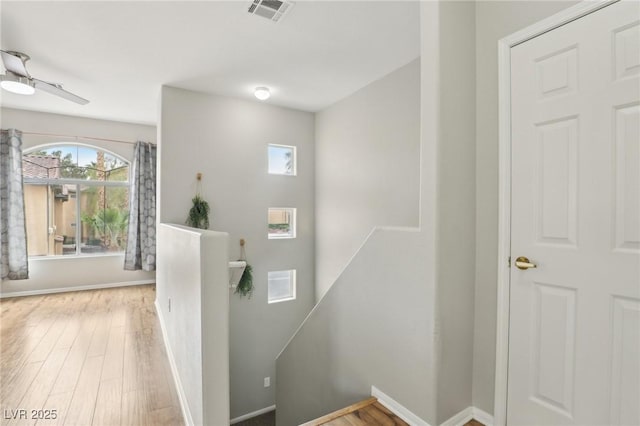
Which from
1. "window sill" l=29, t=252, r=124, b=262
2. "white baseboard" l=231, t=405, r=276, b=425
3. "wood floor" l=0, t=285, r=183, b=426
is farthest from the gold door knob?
"window sill" l=29, t=252, r=124, b=262

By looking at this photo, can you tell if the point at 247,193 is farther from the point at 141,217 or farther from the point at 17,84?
the point at 17,84

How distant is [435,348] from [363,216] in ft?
7.99

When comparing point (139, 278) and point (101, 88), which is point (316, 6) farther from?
point (139, 278)

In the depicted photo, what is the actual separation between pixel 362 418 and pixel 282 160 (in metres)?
3.81

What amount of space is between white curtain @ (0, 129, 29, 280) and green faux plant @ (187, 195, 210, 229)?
296 cm

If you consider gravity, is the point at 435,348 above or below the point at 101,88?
below

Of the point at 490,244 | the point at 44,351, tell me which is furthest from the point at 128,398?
the point at 490,244

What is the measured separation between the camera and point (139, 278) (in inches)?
222

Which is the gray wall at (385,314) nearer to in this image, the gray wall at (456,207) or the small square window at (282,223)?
the gray wall at (456,207)

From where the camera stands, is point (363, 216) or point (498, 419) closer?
point (498, 419)

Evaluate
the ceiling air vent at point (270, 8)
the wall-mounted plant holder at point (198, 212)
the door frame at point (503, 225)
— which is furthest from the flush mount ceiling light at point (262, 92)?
the door frame at point (503, 225)

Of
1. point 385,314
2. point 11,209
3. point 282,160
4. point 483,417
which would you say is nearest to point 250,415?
point 385,314

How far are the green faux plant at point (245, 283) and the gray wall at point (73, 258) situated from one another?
7.96 feet

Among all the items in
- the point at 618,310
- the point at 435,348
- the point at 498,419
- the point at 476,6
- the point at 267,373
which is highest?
the point at 476,6
